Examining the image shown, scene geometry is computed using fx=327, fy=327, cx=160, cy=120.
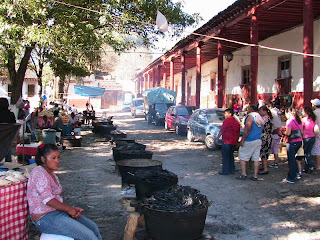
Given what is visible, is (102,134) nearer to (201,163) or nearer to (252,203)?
(201,163)

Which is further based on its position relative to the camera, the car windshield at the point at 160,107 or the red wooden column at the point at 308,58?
the car windshield at the point at 160,107

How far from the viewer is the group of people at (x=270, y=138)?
7.57 metres

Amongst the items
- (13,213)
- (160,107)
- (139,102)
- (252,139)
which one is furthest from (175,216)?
(139,102)

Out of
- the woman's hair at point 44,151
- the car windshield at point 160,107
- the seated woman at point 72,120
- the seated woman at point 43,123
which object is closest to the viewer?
the woman's hair at point 44,151

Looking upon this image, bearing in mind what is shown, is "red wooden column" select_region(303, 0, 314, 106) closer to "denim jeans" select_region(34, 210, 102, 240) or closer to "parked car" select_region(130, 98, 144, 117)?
"denim jeans" select_region(34, 210, 102, 240)

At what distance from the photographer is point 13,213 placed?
156 inches

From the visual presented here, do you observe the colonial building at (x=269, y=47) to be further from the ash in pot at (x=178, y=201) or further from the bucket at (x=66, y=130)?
the bucket at (x=66, y=130)

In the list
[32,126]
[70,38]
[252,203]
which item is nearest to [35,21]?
[70,38]

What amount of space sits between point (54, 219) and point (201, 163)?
7.13 meters

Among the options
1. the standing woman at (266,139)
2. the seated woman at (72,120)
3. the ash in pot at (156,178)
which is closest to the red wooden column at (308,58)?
the standing woman at (266,139)

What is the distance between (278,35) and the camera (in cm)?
1727

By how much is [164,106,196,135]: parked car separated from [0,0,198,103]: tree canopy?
440cm

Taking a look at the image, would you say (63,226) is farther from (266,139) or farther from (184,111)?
(184,111)

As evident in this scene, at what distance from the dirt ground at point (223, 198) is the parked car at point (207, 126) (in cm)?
151
